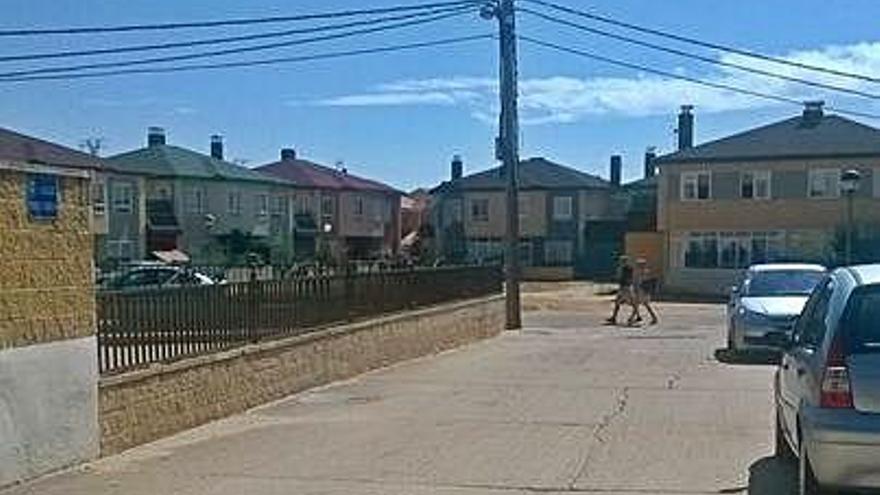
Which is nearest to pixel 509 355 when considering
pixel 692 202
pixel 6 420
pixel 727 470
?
pixel 727 470

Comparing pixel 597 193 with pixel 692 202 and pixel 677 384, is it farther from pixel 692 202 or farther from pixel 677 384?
pixel 677 384

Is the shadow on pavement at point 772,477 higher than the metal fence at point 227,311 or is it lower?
lower

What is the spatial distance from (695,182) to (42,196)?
4730 centimetres

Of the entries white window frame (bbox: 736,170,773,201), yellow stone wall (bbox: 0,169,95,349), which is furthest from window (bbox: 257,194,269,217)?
yellow stone wall (bbox: 0,169,95,349)

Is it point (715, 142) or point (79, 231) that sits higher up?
point (715, 142)

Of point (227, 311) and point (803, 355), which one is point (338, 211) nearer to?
point (227, 311)

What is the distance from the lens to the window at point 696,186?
54.4 m

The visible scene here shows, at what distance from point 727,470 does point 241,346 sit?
18.7ft

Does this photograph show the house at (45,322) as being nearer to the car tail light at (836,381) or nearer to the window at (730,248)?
the car tail light at (836,381)

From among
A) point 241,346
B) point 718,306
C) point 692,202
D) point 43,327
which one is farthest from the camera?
point 692,202

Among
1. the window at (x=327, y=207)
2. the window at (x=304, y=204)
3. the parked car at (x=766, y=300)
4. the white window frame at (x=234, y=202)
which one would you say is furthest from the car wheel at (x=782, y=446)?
the window at (x=327, y=207)

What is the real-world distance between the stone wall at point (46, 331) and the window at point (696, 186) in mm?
46443

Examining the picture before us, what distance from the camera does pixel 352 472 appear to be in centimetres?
950

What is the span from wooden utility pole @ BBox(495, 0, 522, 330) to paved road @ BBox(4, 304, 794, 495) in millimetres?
10643
